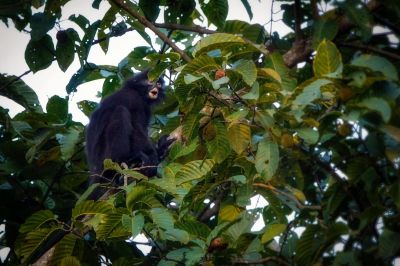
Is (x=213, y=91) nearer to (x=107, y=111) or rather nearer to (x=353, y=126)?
(x=353, y=126)

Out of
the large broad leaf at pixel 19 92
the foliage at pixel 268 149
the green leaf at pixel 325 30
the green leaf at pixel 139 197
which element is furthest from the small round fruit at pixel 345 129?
the large broad leaf at pixel 19 92

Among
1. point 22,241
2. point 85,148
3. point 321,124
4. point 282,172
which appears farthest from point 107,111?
point 321,124

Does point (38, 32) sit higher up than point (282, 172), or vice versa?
point (38, 32)

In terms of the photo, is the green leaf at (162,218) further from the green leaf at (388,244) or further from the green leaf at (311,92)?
the green leaf at (388,244)

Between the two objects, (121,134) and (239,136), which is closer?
(239,136)

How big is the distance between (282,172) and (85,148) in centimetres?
311

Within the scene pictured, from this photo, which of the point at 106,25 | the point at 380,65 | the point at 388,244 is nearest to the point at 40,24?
the point at 106,25

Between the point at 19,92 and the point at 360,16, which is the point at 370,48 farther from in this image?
the point at 19,92

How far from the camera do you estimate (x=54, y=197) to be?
4.71 metres

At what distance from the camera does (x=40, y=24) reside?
13.0 feet

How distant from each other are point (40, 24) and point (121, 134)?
1.76 meters

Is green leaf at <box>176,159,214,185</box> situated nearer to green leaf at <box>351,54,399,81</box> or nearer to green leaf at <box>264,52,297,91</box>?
green leaf at <box>264,52,297,91</box>

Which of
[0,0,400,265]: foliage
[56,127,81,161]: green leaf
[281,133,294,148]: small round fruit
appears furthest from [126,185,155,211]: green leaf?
[56,127,81,161]: green leaf

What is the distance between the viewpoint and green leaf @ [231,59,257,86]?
2361mm
